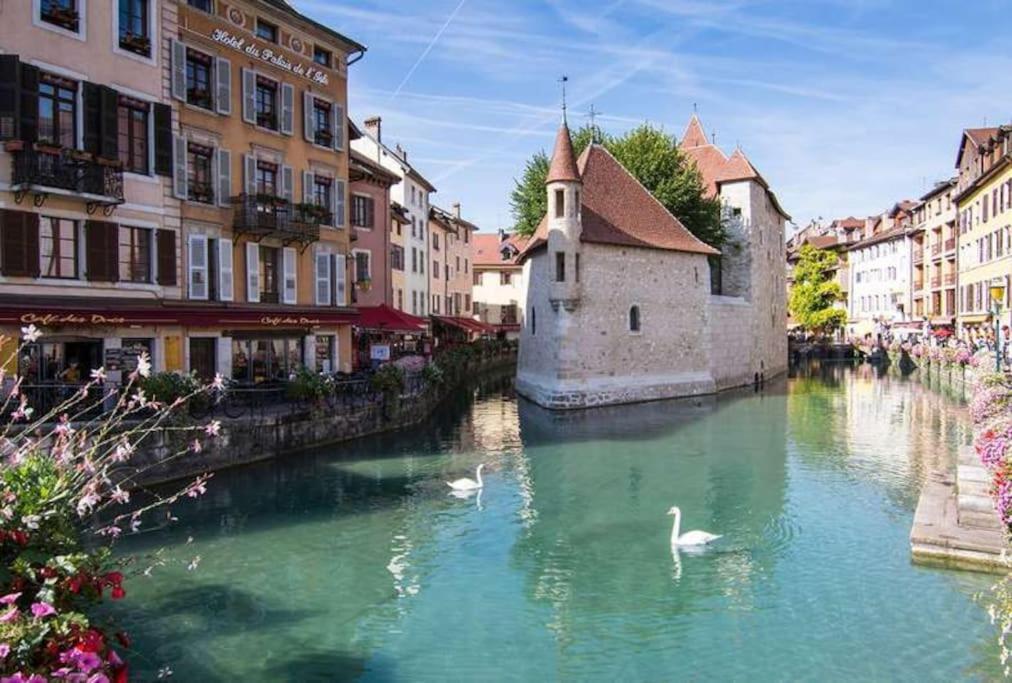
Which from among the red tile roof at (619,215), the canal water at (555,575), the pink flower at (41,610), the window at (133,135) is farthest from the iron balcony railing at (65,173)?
the red tile roof at (619,215)

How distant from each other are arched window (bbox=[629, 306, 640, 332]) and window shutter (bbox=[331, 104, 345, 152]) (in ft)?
43.6

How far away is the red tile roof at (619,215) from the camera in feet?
101

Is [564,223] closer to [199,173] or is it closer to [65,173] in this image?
[199,173]

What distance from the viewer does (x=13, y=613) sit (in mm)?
3801

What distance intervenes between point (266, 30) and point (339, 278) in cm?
745

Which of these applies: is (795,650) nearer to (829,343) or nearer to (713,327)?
(713,327)

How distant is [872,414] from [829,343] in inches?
1432

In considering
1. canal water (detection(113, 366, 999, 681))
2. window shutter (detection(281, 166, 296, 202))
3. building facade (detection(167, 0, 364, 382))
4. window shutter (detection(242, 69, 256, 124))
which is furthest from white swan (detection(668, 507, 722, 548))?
window shutter (detection(242, 69, 256, 124))

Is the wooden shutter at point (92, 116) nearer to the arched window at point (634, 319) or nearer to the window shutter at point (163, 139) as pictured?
the window shutter at point (163, 139)

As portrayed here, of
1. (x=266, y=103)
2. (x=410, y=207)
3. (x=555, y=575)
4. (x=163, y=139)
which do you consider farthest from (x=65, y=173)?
(x=410, y=207)

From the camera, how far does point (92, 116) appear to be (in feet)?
56.3

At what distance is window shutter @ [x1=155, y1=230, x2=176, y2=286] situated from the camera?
19172mm

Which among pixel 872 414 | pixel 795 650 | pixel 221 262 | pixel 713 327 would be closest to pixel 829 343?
pixel 713 327

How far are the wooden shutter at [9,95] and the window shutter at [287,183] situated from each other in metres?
7.70
